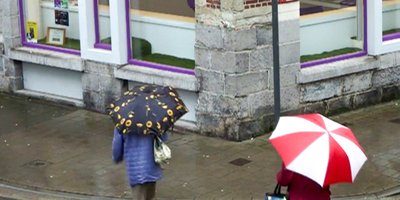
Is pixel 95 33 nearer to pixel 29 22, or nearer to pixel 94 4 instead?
pixel 94 4

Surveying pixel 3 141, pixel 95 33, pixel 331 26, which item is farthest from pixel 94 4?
pixel 331 26

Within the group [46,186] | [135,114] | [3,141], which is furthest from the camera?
[3,141]

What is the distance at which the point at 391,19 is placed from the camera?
1384cm

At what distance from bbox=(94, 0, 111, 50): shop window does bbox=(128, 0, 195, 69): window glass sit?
46cm

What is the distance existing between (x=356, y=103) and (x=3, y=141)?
17.1 feet

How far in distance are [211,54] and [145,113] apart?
4.30 metres

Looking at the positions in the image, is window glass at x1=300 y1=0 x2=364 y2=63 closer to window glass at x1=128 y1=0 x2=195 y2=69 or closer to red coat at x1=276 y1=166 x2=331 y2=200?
window glass at x1=128 y1=0 x2=195 y2=69

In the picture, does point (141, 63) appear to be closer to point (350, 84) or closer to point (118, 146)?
point (350, 84)

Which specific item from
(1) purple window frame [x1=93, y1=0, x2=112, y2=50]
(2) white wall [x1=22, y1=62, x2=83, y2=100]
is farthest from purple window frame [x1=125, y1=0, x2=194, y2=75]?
(2) white wall [x1=22, y1=62, x2=83, y2=100]

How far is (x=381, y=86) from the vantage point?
44.5ft

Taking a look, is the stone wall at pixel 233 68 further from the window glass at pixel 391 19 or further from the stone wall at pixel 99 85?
the window glass at pixel 391 19

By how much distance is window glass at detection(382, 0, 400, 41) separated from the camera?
539 inches

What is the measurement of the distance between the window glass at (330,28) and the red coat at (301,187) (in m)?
6.06

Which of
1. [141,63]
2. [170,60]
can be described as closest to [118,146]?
[170,60]
